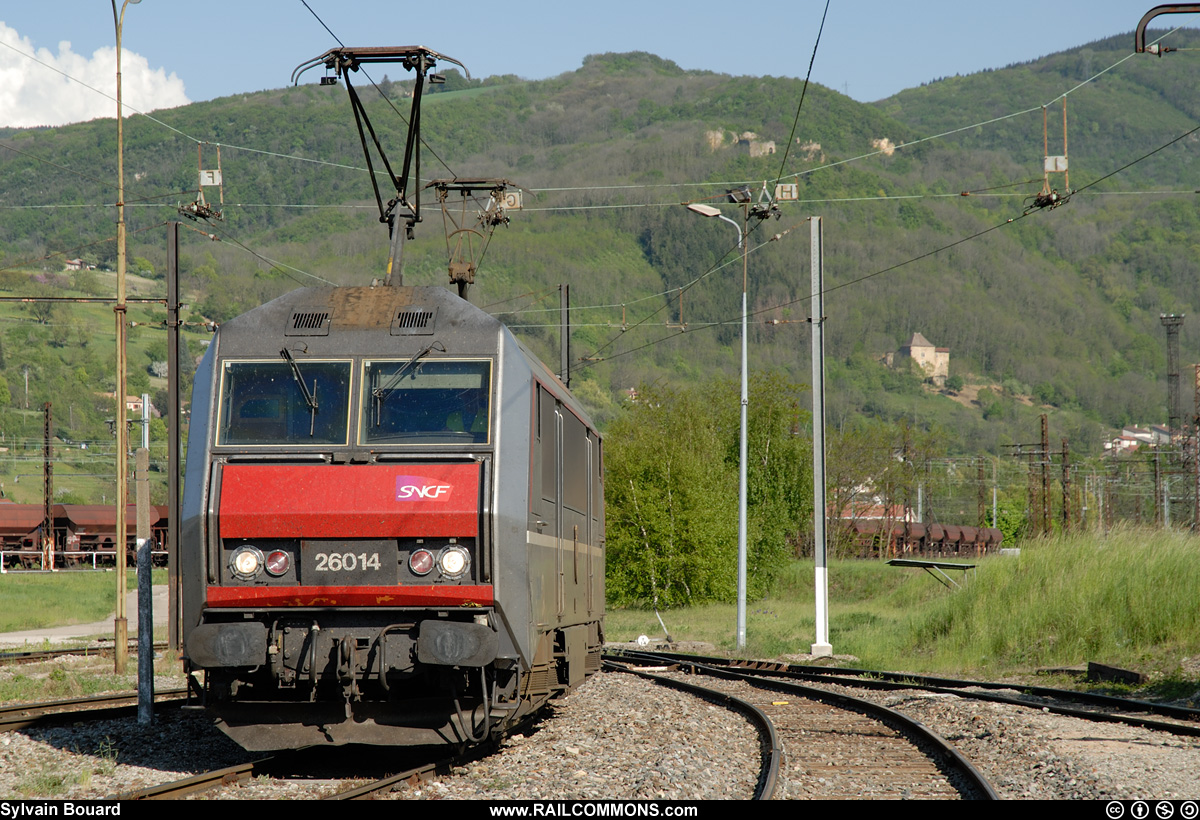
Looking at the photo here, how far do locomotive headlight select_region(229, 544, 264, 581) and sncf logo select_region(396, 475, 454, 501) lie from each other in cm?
118

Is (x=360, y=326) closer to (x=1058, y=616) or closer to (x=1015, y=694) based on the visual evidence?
(x=1015, y=694)

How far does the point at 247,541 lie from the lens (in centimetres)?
889

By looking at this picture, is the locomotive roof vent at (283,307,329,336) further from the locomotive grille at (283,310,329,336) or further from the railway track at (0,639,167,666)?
the railway track at (0,639,167,666)

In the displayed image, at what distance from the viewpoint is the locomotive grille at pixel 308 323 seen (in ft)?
31.9

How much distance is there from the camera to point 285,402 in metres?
9.48

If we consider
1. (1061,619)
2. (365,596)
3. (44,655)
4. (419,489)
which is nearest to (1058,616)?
(1061,619)

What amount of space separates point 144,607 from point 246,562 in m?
4.94

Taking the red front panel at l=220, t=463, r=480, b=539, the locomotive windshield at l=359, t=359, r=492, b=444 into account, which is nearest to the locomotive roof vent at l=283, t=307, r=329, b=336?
the locomotive windshield at l=359, t=359, r=492, b=444

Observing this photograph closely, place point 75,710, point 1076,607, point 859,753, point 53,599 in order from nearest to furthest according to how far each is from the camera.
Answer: point 859,753 → point 75,710 → point 1076,607 → point 53,599

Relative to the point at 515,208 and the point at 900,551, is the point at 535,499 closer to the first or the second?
the point at 515,208

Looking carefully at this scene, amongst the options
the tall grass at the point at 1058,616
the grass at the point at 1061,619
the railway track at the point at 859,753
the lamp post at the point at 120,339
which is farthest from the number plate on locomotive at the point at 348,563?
the tall grass at the point at 1058,616

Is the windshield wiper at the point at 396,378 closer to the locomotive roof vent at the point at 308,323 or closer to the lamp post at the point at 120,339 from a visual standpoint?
the locomotive roof vent at the point at 308,323

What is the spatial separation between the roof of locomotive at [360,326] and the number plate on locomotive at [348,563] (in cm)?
170

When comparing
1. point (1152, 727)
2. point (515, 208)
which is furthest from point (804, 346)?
point (1152, 727)
